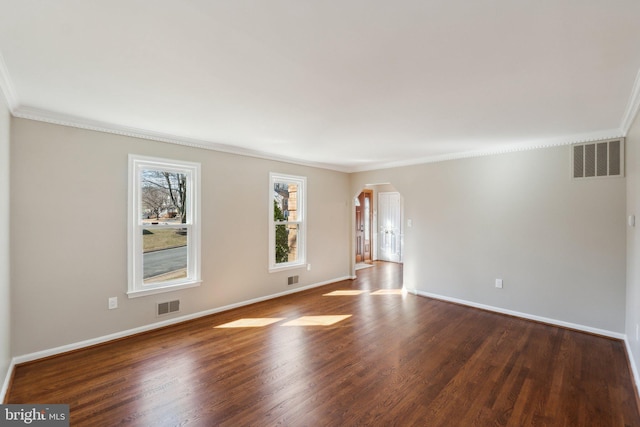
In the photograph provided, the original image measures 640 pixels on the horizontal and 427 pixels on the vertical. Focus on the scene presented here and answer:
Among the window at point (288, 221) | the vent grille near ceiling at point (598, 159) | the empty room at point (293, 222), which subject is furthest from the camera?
the window at point (288, 221)

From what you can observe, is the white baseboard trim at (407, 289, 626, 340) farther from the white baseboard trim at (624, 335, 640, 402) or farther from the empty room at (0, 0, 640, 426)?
the white baseboard trim at (624, 335, 640, 402)

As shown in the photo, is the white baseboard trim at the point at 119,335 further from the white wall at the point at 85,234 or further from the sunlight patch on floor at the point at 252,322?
the sunlight patch on floor at the point at 252,322

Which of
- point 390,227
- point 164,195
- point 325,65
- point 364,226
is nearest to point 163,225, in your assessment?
point 164,195

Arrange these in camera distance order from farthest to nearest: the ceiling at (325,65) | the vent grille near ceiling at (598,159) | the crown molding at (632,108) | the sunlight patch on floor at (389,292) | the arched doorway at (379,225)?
the arched doorway at (379,225) < the sunlight patch on floor at (389,292) < the vent grille near ceiling at (598,159) < the crown molding at (632,108) < the ceiling at (325,65)

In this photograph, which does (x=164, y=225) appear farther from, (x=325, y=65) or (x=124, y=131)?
→ (x=325, y=65)

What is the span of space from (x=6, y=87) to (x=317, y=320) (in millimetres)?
3758

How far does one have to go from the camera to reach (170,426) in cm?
198

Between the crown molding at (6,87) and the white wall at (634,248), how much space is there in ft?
15.8

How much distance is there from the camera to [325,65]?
1911mm

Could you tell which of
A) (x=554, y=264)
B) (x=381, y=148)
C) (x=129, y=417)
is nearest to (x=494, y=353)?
(x=554, y=264)

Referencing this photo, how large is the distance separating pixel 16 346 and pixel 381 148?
4608 mm

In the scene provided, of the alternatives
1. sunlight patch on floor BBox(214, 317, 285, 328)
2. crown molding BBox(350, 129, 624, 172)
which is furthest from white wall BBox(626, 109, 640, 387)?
sunlight patch on floor BBox(214, 317, 285, 328)

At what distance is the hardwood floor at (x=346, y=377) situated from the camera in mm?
2109

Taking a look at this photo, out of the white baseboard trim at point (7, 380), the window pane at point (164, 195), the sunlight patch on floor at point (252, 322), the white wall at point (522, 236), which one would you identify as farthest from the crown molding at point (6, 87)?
the white wall at point (522, 236)
